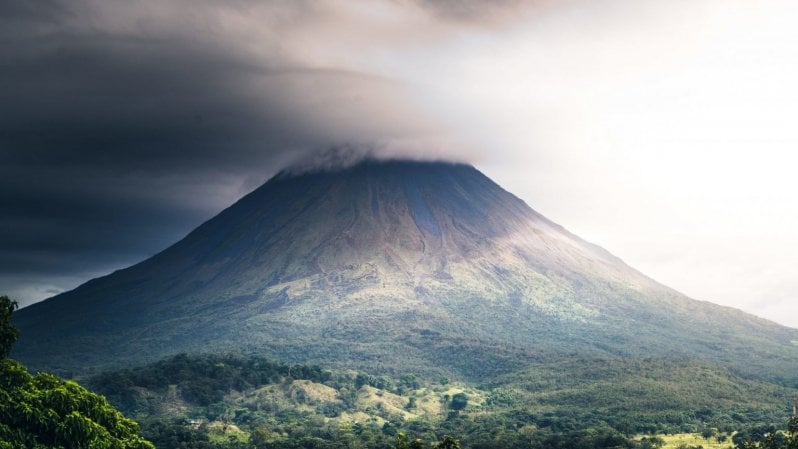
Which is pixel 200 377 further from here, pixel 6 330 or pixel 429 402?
pixel 6 330

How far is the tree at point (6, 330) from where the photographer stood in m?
40.2

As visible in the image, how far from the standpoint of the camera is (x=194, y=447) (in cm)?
8975

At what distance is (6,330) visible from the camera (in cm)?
4053

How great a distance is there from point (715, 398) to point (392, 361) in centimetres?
6486

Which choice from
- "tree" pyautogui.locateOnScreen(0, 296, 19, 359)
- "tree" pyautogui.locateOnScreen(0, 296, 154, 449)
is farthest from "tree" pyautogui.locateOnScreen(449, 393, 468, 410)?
"tree" pyautogui.locateOnScreen(0, 296, 19, 359)

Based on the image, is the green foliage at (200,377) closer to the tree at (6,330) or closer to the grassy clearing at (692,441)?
the grassy clearing at (692,441)

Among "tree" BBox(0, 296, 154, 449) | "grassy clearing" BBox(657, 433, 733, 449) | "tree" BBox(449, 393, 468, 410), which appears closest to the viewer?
"tree" BBox(0, 296, 154, 449)

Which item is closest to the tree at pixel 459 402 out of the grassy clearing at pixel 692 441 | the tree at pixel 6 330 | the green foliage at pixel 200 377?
the green foliage at pixel 200 377

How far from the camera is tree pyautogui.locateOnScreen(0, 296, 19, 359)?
4016 cm

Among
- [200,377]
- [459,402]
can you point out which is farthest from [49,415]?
[200,377]

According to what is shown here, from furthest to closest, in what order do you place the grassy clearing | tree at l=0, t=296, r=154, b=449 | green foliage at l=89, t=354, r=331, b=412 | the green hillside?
green foliage at l=89, t=354, r=331, b=412 < the green hillside < the grassy clearing < tree at l=0, t=296, r=154, b=449

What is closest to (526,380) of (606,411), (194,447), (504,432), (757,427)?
(606,411)

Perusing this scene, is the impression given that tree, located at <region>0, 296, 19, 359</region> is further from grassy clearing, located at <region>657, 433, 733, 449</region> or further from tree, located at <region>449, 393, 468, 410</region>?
tree, located at <region>449, 393, 468, 410</region>

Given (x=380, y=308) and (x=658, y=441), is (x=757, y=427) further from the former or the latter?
(x=380, y=308)
